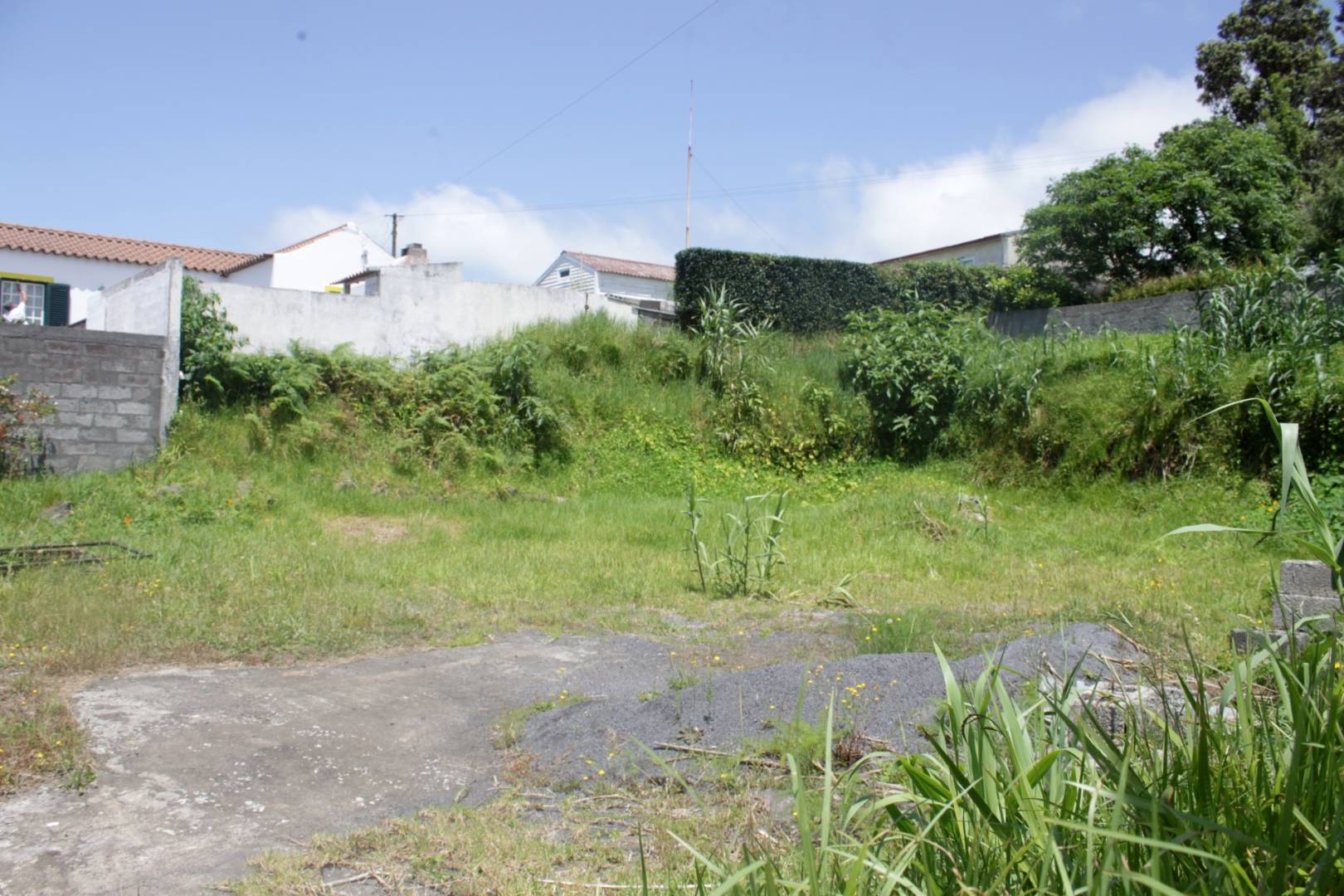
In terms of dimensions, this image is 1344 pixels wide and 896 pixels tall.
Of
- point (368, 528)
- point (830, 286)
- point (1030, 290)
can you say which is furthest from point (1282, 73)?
point (368, 528)

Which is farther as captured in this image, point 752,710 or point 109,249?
point 109,249

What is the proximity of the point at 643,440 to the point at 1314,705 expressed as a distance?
1287 centimetres

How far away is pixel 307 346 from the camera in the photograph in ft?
48.0

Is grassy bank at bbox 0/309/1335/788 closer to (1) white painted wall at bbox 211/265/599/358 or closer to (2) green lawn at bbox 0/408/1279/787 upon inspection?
(2) green lawn at bbox 0/408/1279/787

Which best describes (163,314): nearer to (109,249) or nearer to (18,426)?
(18,426)

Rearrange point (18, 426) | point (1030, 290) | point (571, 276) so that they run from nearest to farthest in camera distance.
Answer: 1. point (18, 426)
2. point (1030, 290)
3. point (571, 276)

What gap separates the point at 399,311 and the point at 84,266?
13159 mm

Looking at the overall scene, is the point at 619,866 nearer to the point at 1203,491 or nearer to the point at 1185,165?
the point at 1203,491

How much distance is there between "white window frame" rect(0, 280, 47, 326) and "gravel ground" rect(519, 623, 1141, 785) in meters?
22.7

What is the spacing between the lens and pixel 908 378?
15156 mm

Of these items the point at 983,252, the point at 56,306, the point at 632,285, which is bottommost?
the point at 56,306

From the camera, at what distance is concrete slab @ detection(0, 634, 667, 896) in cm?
363

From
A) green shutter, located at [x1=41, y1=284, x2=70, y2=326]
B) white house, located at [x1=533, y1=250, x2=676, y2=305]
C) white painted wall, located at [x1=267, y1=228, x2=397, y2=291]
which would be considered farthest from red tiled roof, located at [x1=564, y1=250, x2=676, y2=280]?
green shutter, located at [x1=41, y1=284, x2=70, y2=326]

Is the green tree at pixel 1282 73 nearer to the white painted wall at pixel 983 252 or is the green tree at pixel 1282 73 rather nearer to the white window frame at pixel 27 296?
the white painted wall at pixel 983 252
